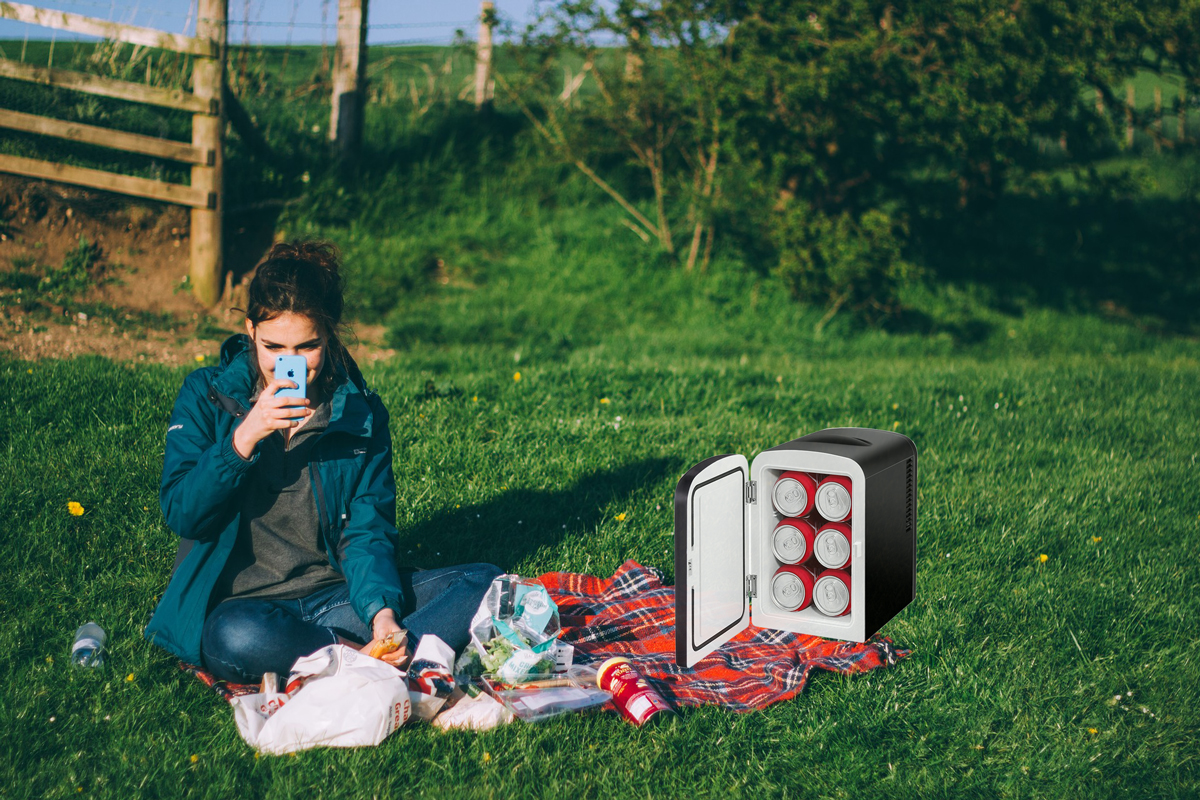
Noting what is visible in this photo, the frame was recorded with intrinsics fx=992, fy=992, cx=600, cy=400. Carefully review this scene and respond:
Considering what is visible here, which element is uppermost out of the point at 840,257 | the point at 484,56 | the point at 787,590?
the point at 484,56

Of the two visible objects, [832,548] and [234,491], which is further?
[832,548]

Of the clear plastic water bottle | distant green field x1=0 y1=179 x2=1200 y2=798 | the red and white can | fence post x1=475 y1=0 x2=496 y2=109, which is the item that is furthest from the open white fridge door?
fence post x1=475 y1=0 x2=496 y2=109

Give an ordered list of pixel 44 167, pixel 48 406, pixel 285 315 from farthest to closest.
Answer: pixel 44 167 < pixel 48 406 < pixel 285 315

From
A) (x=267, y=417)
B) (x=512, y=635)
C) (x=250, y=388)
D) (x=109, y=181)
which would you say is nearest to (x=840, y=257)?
(x=109, y=181)

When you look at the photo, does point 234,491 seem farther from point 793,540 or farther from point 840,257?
point 840,257

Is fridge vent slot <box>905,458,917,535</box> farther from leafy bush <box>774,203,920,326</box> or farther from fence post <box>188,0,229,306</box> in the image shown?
fence post <box>188,0,229,306</box>

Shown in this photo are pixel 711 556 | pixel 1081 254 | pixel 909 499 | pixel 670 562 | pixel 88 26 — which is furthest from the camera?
pixel 1081 254

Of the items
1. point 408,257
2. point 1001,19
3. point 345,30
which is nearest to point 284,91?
point 345,30

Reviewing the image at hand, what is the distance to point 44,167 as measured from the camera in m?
7.61

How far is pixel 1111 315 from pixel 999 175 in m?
3.29

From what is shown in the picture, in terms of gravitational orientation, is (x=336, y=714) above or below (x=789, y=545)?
below

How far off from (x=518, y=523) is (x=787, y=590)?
139 cm

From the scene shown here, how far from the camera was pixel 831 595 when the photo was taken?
12.8 ft

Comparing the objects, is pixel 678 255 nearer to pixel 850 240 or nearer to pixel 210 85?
pixel 850 240
